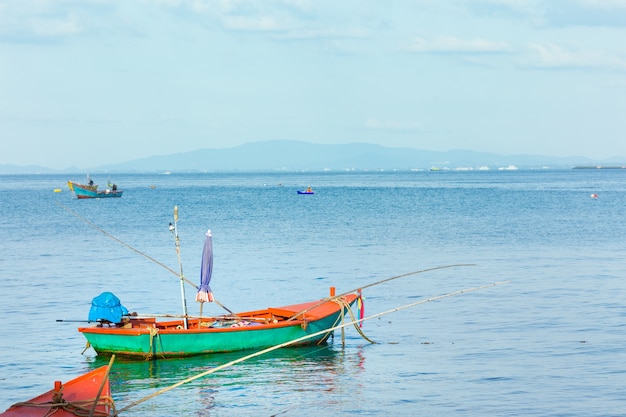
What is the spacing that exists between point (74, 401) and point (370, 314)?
48.1ft

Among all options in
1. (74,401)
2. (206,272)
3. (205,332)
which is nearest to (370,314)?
(206,272)

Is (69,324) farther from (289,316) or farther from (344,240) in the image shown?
(344,240)

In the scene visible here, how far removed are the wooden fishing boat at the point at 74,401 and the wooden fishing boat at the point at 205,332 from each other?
6401 mm

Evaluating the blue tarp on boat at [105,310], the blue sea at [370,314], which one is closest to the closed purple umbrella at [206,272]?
the blue sea at [370,314]

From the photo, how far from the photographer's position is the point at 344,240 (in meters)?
53.1

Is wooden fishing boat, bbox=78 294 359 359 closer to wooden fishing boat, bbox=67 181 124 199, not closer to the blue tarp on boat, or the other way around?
the blue tarp on boat

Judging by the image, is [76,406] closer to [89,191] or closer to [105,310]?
[105,310]

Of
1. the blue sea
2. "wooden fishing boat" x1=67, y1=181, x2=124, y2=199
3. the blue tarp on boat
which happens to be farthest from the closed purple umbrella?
"wooden fishing boat" x1=67, y1=181, x2=124, y2=199

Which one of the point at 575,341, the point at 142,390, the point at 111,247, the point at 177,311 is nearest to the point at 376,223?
the point at 111,247

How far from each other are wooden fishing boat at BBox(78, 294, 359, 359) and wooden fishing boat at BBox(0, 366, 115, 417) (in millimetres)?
6401

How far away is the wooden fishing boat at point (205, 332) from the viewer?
21.3 meters

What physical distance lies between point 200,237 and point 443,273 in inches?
962

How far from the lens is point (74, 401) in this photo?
14.5 meters

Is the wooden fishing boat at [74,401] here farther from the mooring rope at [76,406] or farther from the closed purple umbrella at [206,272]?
the closed purple umbrella at [206,272]
